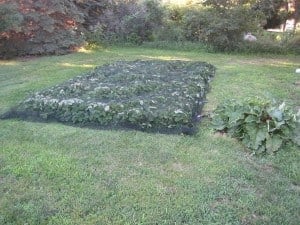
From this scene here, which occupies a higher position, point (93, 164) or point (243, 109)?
point (243, 109)

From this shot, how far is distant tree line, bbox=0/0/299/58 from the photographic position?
10.8 metres

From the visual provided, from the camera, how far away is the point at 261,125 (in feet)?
13.9

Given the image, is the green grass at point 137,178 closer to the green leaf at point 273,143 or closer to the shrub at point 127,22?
the green leaf at point 273,143

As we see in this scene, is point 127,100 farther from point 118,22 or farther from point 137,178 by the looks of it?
point 118,22

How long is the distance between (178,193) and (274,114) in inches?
64.8

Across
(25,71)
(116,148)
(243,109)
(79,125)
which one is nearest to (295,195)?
(243,109)

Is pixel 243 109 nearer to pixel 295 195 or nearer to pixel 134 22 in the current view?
pixel 295 195

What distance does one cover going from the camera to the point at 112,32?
13.6 m

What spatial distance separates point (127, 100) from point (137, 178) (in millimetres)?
2029

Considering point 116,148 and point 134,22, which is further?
point 134,22

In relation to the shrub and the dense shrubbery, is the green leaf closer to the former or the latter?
the dense shrubbery

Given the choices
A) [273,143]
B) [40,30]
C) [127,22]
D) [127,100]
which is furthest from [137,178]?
[127,22]

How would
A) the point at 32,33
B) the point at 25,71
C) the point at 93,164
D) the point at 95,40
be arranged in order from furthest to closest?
the point at 95,40 < the point at 32,33 < the point at 25,71 < the point at 93,164

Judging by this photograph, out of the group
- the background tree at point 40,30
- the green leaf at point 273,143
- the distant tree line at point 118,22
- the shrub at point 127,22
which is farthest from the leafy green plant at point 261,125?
the shrub at point 127,22
